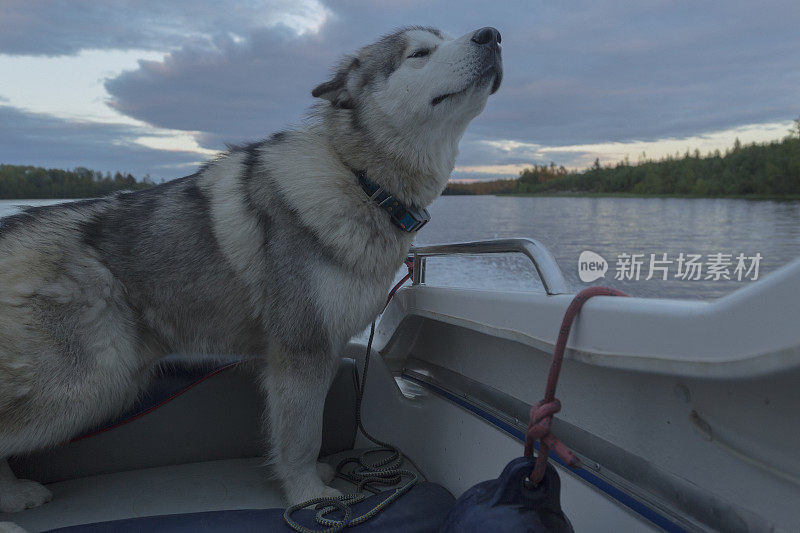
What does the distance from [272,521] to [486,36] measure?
188cm

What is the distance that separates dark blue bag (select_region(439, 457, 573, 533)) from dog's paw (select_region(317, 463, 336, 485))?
1.11 metres

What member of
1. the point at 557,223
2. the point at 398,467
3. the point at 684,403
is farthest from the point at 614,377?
the point at 557,223

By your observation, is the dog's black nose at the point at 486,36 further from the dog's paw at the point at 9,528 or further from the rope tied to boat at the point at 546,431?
the dog's paw at the point at 9,528

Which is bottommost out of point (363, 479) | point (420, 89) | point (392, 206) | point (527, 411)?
point (363, 479)

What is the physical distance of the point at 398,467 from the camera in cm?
216

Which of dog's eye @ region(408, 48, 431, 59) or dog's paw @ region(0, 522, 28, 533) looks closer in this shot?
dog's paw @ region(0, 522, 28, 533)

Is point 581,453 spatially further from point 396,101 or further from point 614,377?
point 396,101

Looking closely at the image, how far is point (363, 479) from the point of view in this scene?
2084mm

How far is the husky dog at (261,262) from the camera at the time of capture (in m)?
1.85

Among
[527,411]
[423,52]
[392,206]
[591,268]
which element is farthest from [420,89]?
[527,411]

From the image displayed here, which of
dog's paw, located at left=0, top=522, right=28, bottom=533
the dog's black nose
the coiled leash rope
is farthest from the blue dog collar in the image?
dog's paw, located at left=0, top=522, right=28, bottom=533

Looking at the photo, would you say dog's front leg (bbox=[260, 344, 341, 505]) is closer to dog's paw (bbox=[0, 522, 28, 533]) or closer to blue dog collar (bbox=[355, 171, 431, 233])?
blue dog collar (bbox=[355, 171, 431, 233])

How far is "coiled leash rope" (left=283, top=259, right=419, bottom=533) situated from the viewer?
1709 millimetres

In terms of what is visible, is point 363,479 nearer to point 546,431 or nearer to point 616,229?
point 546,431
